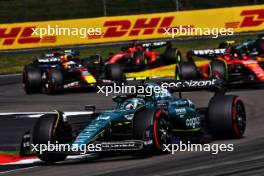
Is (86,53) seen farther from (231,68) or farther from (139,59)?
(231,68)

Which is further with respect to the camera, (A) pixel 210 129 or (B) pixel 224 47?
(B) pixel 224 47

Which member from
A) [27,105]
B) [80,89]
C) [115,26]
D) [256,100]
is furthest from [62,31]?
[256,100]

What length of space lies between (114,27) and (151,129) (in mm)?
29247

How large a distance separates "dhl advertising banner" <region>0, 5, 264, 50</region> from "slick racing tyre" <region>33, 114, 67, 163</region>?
27.8 meters

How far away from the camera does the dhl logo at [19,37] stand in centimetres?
4134

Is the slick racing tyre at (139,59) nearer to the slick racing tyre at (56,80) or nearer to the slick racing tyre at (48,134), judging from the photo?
the slick racing tyre at (56,80)

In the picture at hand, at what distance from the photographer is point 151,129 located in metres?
13.4

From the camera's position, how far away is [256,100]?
22.6m

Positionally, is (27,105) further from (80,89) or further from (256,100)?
(256,100)

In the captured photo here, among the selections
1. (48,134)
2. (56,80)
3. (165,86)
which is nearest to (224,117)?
(165,86)

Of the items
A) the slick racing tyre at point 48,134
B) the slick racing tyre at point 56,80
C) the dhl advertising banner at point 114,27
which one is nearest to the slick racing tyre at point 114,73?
the slick racing tyre at point 56,80

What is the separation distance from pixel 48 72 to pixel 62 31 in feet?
50.7

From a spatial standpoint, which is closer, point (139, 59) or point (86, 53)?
point (139, 59)

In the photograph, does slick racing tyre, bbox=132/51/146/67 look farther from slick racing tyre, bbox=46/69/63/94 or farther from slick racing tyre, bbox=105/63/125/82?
slick racing tyre, bbox=46/69/63/94
